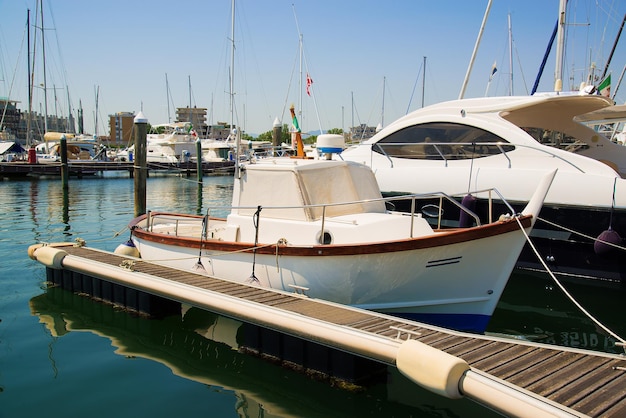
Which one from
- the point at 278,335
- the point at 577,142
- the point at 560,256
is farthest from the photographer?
the point at 577,142

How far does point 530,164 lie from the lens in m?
12.7

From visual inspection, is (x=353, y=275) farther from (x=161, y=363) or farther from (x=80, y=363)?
(x=80, y=363)

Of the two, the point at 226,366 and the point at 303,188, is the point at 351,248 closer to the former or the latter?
the point at 303,188

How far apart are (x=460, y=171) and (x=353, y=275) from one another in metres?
6.42

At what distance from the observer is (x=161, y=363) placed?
25.6 feet

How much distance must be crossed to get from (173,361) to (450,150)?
9.23m

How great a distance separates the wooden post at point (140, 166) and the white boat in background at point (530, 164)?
6846 millimetres

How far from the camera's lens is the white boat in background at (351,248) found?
7.84 meters

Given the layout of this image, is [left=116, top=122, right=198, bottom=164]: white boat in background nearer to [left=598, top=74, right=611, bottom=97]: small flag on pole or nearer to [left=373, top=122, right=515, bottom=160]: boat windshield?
[left=598, top=74, right=611, bottom=97]: small flag on pole

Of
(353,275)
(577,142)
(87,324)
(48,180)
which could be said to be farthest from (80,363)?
(48,180)

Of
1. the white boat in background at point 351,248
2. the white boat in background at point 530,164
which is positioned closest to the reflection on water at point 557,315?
the white boat in background at point 530,164

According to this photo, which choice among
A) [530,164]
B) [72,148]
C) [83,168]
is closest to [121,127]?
[72,148]

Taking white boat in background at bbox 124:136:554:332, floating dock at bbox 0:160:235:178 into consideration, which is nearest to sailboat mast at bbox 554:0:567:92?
white boat in background at bbox 124:136:554:332

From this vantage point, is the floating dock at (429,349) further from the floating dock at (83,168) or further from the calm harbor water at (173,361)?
the floating dock at (83,168)
